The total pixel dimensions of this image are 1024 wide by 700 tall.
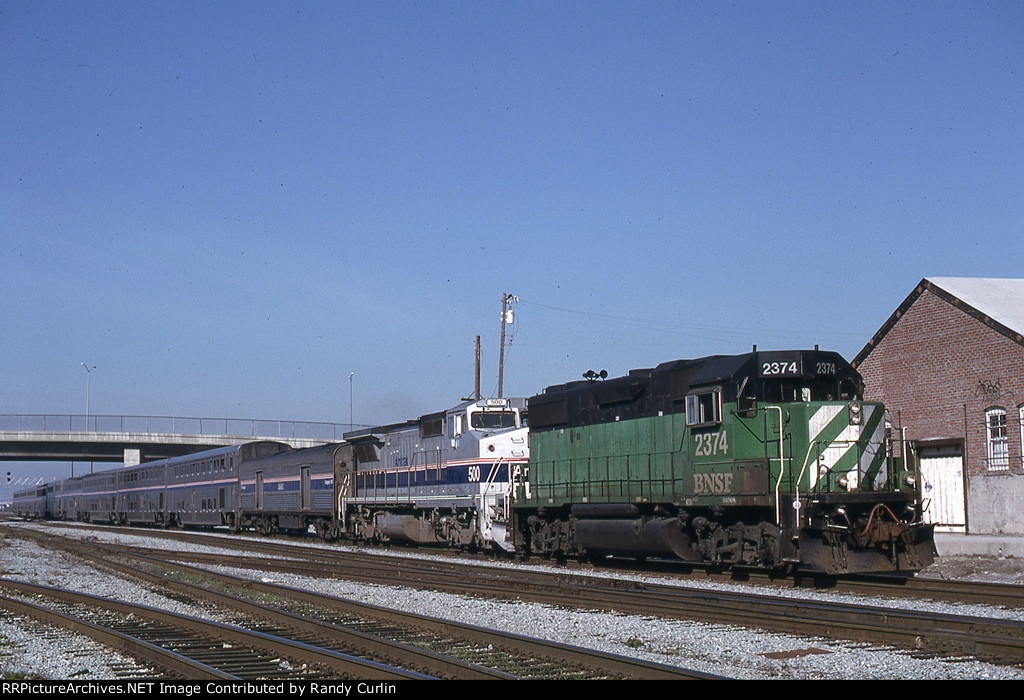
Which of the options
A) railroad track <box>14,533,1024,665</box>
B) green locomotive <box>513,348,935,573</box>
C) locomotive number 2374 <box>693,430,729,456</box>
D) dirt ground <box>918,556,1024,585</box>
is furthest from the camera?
dirt ground <box>918,556,1024,585</box>

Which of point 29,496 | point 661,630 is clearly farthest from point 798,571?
point 29,496

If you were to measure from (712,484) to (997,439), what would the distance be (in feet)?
38.5

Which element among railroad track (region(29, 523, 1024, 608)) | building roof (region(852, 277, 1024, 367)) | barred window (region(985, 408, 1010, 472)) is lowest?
railroad track (region(29, 523, 1024, 608))

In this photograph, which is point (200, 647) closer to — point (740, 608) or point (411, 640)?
point (411, 640)

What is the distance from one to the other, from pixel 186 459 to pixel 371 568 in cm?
2865

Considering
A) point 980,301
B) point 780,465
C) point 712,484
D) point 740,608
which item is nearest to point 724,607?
point 740,608

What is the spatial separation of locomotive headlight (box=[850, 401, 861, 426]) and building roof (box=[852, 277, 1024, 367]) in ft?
35.8

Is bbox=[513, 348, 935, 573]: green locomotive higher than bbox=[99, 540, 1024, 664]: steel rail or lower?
higher

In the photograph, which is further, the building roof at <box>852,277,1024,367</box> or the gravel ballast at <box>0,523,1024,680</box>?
the building roof at <box>852,277,1024,367</box>

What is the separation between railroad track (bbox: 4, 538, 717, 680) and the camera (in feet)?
28.6

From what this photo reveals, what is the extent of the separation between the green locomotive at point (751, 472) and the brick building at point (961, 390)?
314 inches

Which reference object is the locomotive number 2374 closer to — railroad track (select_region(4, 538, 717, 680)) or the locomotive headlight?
the locomotive headlight

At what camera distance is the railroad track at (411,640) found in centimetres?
872

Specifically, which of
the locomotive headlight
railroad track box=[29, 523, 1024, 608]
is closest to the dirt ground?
railroad track box=[29, 523, 1024, 608]
